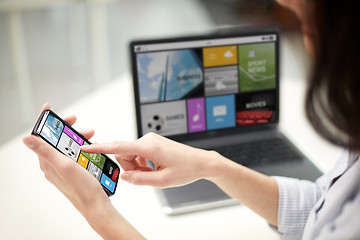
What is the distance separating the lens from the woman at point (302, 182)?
432mm

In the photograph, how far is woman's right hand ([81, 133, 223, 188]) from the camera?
610 mm

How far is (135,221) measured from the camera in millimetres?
745

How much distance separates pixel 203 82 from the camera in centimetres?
100

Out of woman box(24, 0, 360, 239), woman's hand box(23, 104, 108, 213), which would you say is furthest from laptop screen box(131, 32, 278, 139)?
woman's hand box(23, 104, 108, 213)

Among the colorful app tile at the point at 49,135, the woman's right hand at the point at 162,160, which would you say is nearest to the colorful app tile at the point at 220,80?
the woman's right hand at the point at 162,160

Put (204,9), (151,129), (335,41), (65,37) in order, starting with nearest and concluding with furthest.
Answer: (335,41) < (151,129) < (65,37) < (204,9)

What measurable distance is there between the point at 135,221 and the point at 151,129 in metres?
0.29

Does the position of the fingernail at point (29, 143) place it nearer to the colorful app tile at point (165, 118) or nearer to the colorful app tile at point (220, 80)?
the colorful app tile at point (165, 118)

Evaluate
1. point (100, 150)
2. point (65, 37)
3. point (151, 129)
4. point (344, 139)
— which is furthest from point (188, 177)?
point (65, 37)

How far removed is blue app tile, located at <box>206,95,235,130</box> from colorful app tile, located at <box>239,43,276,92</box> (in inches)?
2.0

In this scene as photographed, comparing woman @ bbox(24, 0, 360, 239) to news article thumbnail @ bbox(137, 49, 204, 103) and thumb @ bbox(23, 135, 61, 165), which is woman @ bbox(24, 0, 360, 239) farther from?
news article thumbnail @ bbox(137, 49, 204, 103)

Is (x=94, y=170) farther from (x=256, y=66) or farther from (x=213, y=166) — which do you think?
(x=256, y=66)

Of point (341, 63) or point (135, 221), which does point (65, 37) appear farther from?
point (341, 63)

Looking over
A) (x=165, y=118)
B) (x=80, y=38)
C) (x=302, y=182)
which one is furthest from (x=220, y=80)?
(x=80, y=38)
